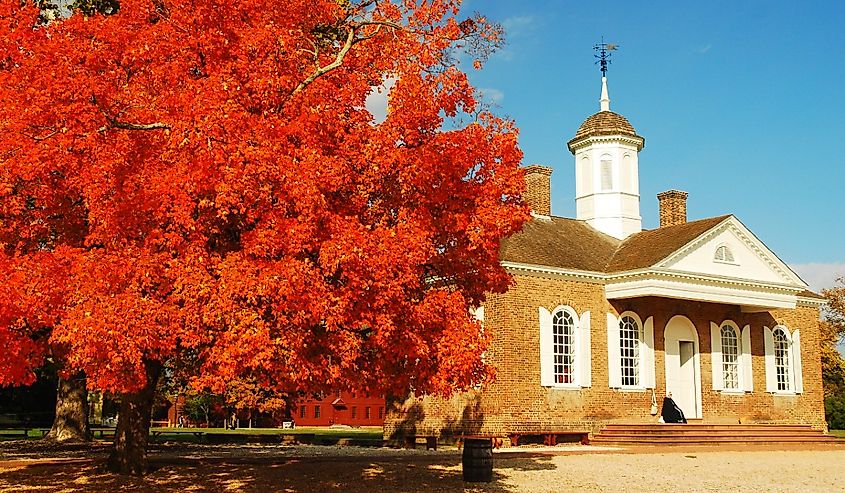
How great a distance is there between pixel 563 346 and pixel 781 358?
1160 centimetres

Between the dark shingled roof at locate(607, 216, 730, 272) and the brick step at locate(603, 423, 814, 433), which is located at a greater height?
the dark shingled roof at locate(607, 216, 730, 272)

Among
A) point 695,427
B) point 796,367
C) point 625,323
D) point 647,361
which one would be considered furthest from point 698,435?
point 796,367

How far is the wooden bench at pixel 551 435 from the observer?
26.5 meters

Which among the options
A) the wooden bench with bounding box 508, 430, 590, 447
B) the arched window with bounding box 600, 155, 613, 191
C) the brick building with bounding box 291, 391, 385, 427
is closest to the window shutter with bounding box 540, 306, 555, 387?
the wooden bench with bounding box 508, 430, 590, 447

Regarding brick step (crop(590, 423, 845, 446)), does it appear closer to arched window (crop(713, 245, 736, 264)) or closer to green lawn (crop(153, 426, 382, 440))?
arched window (crop(713, 245, 736, 264))

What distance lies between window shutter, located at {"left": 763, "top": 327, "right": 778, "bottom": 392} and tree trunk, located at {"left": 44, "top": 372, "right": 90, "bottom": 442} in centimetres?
2460

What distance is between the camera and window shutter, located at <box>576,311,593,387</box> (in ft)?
94.9

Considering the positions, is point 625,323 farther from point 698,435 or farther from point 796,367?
point 796,367

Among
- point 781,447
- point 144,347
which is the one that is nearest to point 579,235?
point 781,447

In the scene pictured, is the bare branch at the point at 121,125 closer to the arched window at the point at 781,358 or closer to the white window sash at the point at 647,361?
the white window sash at the point at 647,361

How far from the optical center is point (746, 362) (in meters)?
33.5

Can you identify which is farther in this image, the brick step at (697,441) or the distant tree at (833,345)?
the distant tree at (833,345)

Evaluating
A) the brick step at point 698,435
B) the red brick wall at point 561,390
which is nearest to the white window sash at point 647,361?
the red brick wall at point 561,390

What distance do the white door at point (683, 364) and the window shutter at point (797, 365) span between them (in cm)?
590
